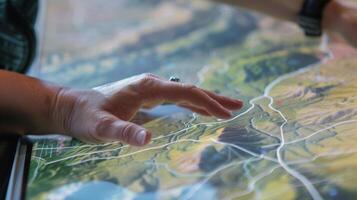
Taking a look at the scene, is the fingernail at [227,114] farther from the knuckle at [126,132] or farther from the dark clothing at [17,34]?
the dark clothing at [17,34]

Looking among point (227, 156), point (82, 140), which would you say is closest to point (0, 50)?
point (82, 140)

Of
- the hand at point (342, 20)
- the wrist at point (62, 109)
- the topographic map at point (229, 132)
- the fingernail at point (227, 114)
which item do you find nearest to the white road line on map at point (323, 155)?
the topographic map at point (229, 132)

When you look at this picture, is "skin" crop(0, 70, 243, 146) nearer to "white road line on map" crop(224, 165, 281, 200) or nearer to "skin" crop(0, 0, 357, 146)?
"skin" crop(0, 0, 357, 146)

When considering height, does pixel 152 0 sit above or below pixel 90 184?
above

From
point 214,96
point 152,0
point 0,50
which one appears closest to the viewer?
point 214,96

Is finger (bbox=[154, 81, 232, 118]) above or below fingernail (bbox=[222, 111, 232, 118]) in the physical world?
above

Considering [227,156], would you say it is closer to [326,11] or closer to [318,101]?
[318,101]

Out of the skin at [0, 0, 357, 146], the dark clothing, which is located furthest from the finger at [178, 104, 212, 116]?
the dark clothing

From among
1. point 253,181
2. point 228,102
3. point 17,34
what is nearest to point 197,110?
point 228,102
